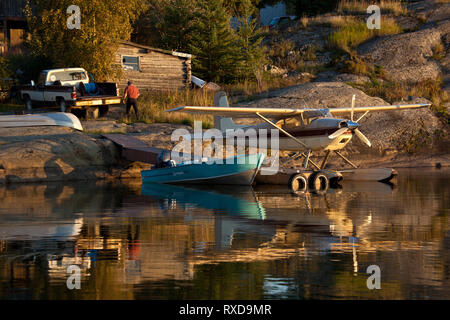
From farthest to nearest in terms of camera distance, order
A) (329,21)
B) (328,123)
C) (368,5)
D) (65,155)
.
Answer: (368,5), (329,21), (65,155), (328,123)

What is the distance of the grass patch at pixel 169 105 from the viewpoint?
2725 cm

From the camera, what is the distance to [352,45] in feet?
122

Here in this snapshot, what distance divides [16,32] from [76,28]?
17.3m

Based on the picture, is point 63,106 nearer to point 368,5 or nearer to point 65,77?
point 65,77

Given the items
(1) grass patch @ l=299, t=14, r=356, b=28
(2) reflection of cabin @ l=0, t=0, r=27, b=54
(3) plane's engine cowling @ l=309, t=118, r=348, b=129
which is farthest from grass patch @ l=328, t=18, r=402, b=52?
(2) reflection of cabin @ l=0, t=0, r=27, b=54

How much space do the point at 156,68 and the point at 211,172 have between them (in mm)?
16852

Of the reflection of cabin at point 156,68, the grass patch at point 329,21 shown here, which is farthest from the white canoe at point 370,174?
the grass patch at point 329,21

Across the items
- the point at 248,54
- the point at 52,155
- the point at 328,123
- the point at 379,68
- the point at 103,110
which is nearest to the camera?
the point at 328,123

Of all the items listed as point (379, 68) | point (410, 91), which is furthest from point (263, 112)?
point (379, 68)

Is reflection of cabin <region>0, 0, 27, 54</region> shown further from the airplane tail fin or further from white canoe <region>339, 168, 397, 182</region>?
white canoe <region>339, 168, 397, 182</region>

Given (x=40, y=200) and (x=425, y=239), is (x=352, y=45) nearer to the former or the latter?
(x=40, y=200)

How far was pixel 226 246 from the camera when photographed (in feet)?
30.0

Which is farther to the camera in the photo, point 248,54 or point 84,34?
point 248,54

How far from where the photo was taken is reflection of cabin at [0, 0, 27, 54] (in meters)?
44.2
